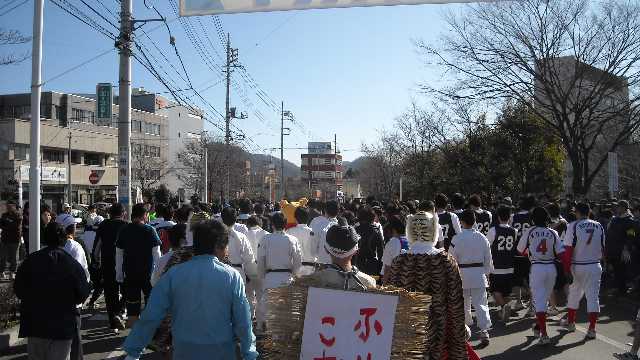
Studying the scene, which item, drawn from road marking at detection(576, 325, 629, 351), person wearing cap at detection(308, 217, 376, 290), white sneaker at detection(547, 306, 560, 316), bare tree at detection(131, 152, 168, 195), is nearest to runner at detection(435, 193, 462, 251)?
road marking at detection(576, 325, 629, 351)

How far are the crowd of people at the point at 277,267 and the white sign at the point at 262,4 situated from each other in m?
2.63

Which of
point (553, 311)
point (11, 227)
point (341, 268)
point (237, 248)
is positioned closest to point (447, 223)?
point (553, 311)

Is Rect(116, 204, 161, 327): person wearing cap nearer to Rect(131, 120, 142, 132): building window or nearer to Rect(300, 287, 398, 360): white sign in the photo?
Rect(300, 287, 398, 360): white sign

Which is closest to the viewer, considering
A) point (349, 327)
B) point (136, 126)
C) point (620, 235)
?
point (349, 327)

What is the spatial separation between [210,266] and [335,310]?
928mm

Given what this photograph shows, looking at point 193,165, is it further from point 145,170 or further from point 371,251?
point 371,251

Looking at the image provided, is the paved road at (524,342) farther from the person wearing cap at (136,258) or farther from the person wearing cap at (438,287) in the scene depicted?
the person wearing cap at (438,287)

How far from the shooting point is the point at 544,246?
9344 mm

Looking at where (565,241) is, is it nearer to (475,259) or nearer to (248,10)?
(475,259)

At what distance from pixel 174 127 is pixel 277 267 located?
83.3m

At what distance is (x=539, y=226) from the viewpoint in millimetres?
9523

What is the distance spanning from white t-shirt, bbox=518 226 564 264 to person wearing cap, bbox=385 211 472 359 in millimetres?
4714

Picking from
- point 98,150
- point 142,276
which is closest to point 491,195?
point 142,276

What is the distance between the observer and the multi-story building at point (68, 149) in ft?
169
